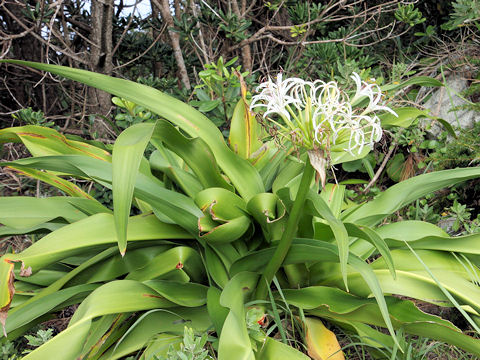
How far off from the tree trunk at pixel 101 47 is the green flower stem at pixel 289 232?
1748 mm

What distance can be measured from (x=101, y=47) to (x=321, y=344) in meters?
2.28

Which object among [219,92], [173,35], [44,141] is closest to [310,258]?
[44,141]

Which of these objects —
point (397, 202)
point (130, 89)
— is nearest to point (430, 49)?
point (397, 202)

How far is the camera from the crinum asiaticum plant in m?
1.15

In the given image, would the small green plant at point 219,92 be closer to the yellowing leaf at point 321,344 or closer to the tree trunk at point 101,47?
the tree trunk at point 101,47

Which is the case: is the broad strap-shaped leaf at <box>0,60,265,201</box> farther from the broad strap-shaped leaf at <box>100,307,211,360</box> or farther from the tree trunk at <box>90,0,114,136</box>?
the tree trunk at <box>90,0,114,136</box>

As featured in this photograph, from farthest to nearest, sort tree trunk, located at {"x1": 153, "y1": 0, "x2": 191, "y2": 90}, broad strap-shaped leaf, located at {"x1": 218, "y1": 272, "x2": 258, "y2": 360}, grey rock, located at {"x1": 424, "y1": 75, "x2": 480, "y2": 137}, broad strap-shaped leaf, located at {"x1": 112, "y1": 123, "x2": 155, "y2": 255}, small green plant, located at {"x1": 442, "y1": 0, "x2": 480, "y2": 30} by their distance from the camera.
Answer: tree trunk, located at {"x1": 153, "y1": 0, "x2": 191, "y2": 90} → grey rock, located at {"x1": 424, "y1": 75, "x2": 480, "y2": 137} → small green plant, located at {"x1": 442, "y1": 0, "x2": 480, "y2": 30} → broad strap-shaped leaf, located at {"x1": 218, "y1": 272, "x2": 258, "y2": 360} → broad strap-shaped leaf, located at {"x1": 112, "y1": 123, "x2": 155, "y2": 255}

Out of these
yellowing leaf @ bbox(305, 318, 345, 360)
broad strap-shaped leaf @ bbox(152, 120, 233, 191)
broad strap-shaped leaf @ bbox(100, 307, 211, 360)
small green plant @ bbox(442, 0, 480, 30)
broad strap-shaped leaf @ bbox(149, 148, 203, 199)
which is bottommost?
yellowing leaf @ bbox(305, 318, 345, 360)

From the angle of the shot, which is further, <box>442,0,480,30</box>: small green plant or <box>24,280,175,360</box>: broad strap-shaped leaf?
<box>442,0,480,30</box>: small green plant

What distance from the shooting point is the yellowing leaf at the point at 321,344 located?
49.8 inches

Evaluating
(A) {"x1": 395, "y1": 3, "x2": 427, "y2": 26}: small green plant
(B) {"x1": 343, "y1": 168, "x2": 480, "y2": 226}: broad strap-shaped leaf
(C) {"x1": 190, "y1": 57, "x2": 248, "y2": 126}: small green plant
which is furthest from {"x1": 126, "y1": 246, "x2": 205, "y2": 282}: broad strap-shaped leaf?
(A) {"x1": 395, "y1": 3, "x2": 427, "y2": 26}: small green plant

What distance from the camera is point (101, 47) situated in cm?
282

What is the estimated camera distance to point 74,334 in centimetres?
107

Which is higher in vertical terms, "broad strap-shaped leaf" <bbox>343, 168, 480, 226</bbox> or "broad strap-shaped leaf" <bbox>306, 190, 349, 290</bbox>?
"broad strap-shaped leaf" <bbox>306, 190, 349, 290</bbox>
